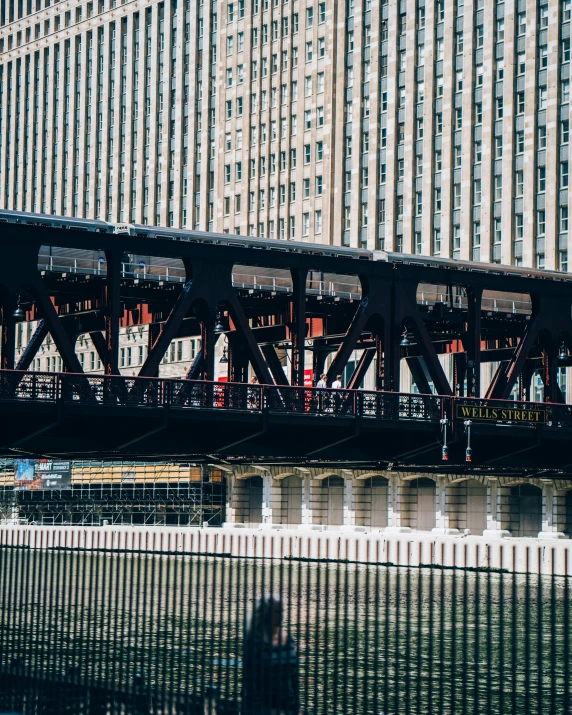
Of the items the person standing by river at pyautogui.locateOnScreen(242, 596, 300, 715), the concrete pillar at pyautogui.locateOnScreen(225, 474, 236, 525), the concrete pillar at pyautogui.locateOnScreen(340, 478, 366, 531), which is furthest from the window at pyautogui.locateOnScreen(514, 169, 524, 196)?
the person standing by river at pyautogui.locateOnScreen(242, 596, 300, 715)

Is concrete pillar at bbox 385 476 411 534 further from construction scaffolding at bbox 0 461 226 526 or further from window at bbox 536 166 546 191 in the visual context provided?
window at bbox 536 166 546 191

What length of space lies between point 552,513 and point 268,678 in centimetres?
8656

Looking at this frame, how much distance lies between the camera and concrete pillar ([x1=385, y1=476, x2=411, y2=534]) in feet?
377

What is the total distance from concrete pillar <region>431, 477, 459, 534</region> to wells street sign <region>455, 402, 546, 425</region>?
42.4m

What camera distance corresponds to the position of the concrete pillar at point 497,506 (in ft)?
356

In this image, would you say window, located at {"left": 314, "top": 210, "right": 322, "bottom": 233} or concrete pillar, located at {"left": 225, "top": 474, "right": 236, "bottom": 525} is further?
window, located at {"left": 314, "top": 210, "right": 322, "bottom": 233}

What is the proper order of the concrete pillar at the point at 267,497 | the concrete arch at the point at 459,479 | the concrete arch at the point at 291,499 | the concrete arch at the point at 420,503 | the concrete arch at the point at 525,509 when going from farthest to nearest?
the concrete pillar at the point at 267,497 → the concrete arch at the point at 291,499 → the concrete arch at the point at 420,503 → the concrete arch at the point at 459,479 → the concrete arch at the point at 525,509

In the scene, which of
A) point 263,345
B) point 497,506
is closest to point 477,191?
point 497,506

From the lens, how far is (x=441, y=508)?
11206cm

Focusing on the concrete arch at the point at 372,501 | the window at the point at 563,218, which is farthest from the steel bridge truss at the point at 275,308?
the window at the point at 563,218

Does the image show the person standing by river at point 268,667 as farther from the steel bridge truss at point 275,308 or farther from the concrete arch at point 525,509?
the concrete arch at point 525,509

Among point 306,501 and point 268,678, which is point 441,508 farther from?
point 268,678

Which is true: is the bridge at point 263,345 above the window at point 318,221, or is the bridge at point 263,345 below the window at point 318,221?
below

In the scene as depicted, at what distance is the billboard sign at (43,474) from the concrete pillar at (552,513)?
48853 millimetres
